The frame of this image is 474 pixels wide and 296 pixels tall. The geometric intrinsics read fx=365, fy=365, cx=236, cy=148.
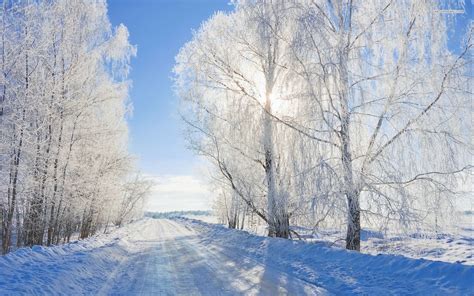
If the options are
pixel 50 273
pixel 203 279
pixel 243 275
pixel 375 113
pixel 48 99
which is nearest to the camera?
pixel 50 273

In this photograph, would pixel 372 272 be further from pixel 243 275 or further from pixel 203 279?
pixel 203 279

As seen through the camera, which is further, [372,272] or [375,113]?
[375,113]

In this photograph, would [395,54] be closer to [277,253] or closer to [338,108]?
[338,108]

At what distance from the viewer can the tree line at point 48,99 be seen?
13414 millimetres

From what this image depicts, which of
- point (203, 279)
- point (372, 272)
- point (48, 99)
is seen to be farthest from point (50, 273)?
point (48, 99)

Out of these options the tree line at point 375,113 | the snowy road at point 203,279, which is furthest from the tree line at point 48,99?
the tree line at point 375,113

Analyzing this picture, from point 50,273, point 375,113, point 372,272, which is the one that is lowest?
point 50,273

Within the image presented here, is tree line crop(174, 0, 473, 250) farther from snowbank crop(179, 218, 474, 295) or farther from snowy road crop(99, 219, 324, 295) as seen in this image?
snowy road crop(99, 219, 324, 295)

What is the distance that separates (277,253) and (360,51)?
6809 mm

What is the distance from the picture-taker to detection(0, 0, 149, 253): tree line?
44.0 feet

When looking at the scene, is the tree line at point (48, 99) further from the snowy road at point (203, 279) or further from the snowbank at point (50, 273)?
the snowy road at point (203, 279)

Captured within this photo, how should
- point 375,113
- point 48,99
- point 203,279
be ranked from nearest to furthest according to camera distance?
point 203,279, point 375,113, point 48,99

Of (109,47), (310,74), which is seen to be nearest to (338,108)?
(310,74)

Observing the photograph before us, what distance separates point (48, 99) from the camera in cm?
1474
